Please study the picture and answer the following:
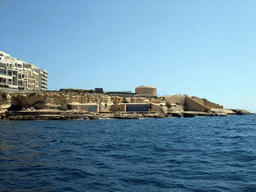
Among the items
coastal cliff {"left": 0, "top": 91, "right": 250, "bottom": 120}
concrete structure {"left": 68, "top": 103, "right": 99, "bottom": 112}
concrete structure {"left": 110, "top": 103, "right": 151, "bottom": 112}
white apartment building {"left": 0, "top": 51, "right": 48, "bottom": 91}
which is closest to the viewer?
coastal cliff {"left": 0, "top": 91, "right": 250, "bottom": 120}

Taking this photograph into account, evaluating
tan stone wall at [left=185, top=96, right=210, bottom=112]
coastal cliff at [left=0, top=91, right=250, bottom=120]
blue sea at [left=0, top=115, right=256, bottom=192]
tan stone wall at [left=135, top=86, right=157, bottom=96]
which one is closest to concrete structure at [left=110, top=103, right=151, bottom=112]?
coastal cliff at [left=0, top=91, right=250, bottom=120]

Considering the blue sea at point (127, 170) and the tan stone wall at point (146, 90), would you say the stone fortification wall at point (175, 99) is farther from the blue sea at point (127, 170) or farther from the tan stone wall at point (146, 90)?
the blue sea at point (127, 170)

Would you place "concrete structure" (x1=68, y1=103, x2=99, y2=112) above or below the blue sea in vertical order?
above

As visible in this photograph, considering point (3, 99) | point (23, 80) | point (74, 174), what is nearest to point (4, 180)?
point (74, 174)

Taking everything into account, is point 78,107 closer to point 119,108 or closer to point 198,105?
point 119,108

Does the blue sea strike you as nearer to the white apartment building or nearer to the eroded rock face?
the eroded rock face

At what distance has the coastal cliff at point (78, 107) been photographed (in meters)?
53.3

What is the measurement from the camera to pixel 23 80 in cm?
7481

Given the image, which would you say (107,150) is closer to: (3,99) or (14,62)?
(3,99)

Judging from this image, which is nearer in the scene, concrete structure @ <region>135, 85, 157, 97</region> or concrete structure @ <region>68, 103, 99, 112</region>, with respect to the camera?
concrete structure @ <region>68, 103, 99, 112</region>

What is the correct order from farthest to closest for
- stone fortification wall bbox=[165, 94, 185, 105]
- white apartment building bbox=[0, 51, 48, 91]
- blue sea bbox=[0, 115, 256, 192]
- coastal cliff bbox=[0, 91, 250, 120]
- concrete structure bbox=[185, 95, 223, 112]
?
stone fortification wall bbox=[165, 94, 185, 105]
concrete structure bbox=[185, 95, 223, 112]
white apartment building bbox=[0, 51, 48, 91]
coastal cliff bbox=[0, 91, 250, 120]
blue sea bbox=[0, 115, 256, 192]

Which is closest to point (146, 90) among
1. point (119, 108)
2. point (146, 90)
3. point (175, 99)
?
point (146, 90)

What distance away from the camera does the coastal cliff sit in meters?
53.3

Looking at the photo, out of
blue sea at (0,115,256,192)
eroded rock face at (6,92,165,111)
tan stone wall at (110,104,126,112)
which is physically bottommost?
blue sea at (0,115,256,192)
